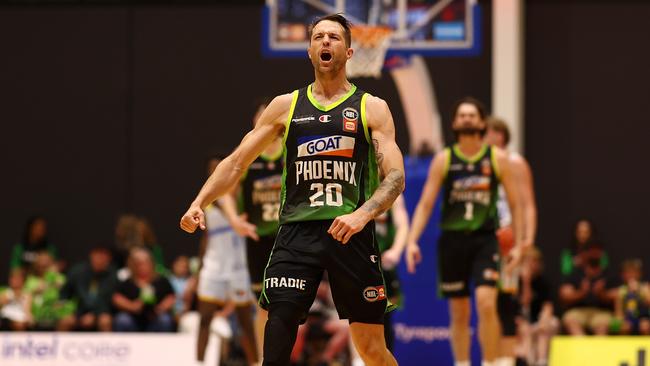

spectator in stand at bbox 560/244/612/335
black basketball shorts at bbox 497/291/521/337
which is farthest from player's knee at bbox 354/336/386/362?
spectator in stand at bbox 560/244/612/335

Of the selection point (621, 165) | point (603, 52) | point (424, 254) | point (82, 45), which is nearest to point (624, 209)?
point (621, 165)

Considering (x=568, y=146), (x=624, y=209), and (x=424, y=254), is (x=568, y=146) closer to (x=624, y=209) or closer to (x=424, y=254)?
(x=624, y=209)

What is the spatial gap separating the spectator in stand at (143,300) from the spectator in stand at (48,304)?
35.6 inches

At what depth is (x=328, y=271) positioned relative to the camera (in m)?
6.10

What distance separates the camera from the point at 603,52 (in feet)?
56.2

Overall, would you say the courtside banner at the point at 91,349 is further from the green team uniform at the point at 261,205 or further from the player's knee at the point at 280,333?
the player's knee at the point at 280,333

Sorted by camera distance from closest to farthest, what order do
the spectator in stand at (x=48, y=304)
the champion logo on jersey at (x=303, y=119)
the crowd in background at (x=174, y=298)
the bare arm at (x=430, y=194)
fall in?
1. the champion logo on jersey at (x=303, y=119)
2. the bare arm at (x=430, y=194)
3. the crowd in background at (x=174, y=298)
4. the spectator in stand at (x=48, y=304)

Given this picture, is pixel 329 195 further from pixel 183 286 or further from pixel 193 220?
pixel 183 286

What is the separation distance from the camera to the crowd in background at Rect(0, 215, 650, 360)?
13.8 meters

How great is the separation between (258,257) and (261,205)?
15.2 inches

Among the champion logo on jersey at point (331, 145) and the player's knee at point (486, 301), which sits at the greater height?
the champion logo on jersey at point (331, 145)

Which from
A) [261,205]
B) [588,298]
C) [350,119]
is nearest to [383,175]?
[350,119]

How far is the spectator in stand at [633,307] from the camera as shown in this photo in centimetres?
1392

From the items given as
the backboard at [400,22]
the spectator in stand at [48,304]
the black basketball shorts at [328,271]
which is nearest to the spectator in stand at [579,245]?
the backboard at [400,22]
